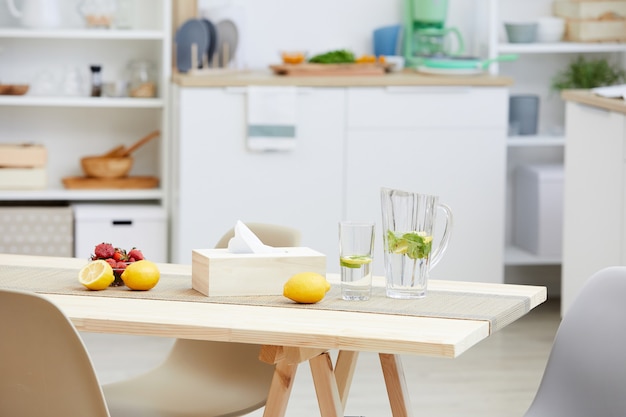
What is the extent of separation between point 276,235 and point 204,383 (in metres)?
0.37

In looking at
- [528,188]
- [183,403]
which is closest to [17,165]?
[528,188]

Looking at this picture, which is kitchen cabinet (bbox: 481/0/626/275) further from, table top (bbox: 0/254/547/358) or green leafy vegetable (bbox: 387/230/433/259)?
table top (bbox: 0/254/547/358)

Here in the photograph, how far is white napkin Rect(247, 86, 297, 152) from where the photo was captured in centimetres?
451

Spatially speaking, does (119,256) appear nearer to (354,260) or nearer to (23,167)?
(354,260)

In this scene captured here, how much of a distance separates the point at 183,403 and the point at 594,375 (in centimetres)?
83

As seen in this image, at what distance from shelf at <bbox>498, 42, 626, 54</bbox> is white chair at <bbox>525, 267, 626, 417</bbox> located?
2820mm

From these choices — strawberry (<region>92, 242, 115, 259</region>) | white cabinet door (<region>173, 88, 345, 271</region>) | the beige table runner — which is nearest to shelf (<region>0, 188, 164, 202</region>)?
white cabinet door (<region>173, 88, 345, 271</region>)

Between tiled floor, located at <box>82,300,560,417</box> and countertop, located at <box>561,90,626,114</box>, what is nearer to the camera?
tiled floor, located at <box>82,300,560,417</box>

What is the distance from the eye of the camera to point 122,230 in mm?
4750

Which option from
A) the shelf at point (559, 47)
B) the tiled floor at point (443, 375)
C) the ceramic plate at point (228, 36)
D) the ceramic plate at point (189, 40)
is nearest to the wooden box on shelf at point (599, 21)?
the shelf at point (559, 47)

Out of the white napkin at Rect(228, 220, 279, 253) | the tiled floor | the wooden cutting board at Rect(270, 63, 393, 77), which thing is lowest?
the tiled floor

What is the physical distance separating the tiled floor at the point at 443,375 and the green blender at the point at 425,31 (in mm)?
1209

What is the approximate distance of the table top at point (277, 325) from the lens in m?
1.78

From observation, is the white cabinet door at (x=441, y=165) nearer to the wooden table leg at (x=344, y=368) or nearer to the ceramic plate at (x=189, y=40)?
the ceramic plate at (x=189, y=40)
